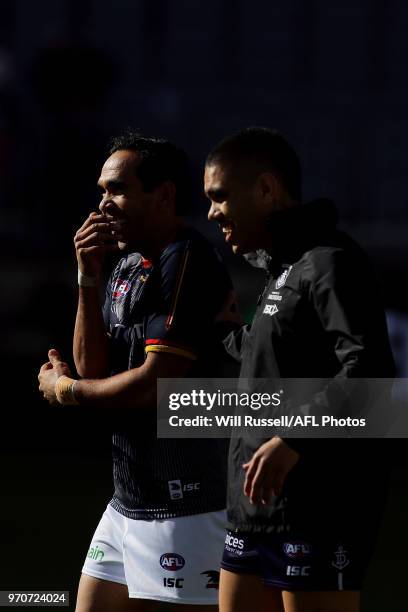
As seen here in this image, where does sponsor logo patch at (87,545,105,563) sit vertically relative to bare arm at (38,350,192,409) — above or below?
below

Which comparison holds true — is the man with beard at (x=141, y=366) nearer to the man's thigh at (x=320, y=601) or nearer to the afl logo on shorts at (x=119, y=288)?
the afl logo on shorts at (x=119, y=288)

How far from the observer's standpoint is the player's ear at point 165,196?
15.3ft

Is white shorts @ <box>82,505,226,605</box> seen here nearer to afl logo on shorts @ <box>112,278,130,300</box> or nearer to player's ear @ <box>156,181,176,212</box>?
afl logo on shorts @ <box>112,278,130,300</box>

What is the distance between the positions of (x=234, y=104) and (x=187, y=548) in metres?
17.4

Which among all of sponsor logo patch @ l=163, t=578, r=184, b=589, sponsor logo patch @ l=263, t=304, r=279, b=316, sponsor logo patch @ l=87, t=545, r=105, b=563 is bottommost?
sponsor logo patch @ l=163, t=578, r=184, b=589

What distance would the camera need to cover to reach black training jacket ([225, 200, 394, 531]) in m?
3.71

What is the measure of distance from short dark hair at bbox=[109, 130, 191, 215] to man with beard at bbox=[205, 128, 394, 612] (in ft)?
1.87

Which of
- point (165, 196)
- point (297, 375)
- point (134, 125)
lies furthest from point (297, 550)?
point (134, 125)

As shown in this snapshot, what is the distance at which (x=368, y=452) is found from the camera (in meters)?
3.87

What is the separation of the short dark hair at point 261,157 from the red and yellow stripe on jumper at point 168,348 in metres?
0.64

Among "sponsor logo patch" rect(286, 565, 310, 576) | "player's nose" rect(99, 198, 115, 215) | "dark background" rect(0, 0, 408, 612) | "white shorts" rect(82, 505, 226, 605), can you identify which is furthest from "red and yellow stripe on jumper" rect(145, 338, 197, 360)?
"dark background" rect(0, 0, 408, 612)

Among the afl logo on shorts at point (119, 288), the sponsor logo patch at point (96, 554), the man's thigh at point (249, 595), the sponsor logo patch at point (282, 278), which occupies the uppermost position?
the sponsor logo patch at point (282, 278)

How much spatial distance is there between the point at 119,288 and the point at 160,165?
0.50m

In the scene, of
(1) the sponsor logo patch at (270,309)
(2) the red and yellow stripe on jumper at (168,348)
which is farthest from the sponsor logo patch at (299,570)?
(2) the red and yellow stripe on jumper at (168,348)
